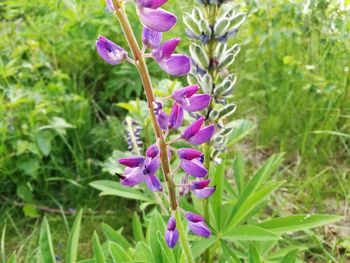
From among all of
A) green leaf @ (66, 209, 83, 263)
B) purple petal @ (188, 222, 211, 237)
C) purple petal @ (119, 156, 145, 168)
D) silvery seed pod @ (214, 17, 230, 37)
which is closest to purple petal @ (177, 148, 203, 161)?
purple petal @ (119, 156, 145, 168)

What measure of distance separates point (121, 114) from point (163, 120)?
7.05ft

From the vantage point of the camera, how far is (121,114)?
3.26m

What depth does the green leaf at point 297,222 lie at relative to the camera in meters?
1.69

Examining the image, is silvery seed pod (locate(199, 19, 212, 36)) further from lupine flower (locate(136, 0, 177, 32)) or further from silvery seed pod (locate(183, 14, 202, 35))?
lupine flower (locate(136, 0, 177, 32))

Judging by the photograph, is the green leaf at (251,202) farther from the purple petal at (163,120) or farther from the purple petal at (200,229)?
the purple petal at (163,120)

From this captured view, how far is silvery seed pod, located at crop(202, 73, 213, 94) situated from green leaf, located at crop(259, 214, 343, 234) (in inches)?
24.0

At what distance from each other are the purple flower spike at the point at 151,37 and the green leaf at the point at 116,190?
1.01m

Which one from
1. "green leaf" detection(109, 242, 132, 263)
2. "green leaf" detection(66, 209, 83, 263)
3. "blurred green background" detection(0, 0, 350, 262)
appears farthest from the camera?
"blurred green background" detection(0, 0, 350, 262)

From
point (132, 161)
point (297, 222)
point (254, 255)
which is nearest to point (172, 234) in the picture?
point (132, 161)

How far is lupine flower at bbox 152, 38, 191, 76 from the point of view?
3.62 feet

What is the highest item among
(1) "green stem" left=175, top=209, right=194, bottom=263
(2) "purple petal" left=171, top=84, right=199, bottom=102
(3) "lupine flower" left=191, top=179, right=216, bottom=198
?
(2) "purple petal" left=171, top=84, right=199, bottom=102

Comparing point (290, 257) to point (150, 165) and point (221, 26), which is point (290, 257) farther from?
point (221, 26)

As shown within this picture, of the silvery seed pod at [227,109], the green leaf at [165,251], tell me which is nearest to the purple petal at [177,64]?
the silvery seed pod at [227,109]

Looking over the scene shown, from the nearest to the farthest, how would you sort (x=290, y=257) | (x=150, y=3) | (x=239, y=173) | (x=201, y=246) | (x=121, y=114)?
(x=150, y=3), (x=290, y=257), (x=201, y=246), (x=239, y=173), (x=121, y=114)
